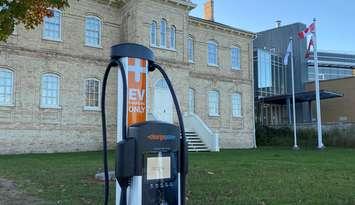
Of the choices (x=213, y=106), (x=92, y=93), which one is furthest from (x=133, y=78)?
(x=213, y=106)

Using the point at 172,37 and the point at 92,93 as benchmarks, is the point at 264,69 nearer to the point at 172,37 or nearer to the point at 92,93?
the point at 172,37

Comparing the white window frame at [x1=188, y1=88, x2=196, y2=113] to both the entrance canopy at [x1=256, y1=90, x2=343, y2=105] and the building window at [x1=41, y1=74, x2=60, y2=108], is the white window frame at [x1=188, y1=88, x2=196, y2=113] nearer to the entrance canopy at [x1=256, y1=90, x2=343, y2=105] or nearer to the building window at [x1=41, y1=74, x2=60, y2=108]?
the building window at [x1=41, y1=74, x2=60, y2=108]

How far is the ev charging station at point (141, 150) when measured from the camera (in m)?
3.01

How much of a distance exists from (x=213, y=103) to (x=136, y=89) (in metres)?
27.0

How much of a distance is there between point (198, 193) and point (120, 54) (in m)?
5.04

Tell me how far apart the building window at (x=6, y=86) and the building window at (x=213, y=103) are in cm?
1355

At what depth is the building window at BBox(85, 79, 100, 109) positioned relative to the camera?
23.7 m

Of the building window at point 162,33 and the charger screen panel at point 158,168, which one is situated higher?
the building window at point 162,33

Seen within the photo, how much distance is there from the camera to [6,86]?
21.1 m

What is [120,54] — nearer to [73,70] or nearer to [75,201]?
[75,201]

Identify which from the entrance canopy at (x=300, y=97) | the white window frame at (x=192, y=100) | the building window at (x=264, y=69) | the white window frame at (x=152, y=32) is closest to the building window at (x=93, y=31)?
the white window frame at (x=152, y=32)

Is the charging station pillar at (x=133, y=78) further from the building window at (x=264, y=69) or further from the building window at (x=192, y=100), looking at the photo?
the building window at (x=264, y=69)

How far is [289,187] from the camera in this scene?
884 centimetres

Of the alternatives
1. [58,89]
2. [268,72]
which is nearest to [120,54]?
[58,89]
